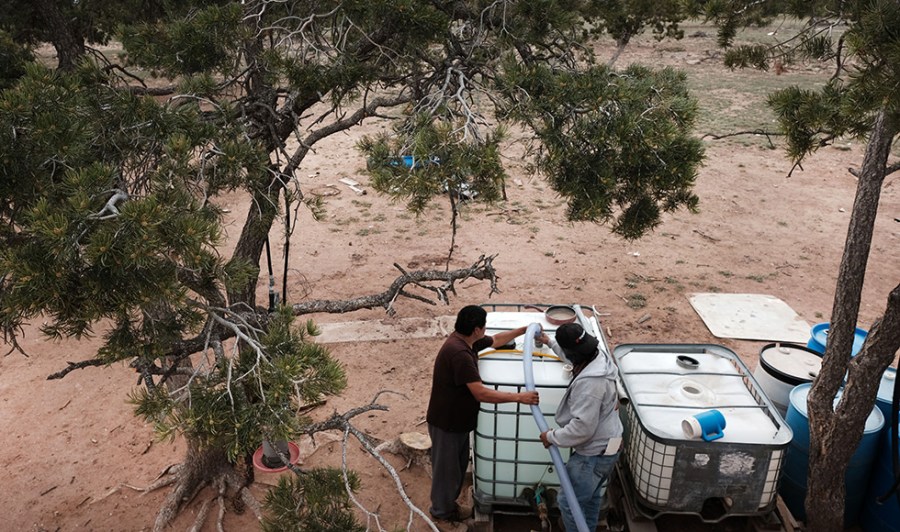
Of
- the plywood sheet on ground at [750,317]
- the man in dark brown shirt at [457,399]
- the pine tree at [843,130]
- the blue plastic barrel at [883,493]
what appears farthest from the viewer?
the plywood sheet on ground at [750,317]

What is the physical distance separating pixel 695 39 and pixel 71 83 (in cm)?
3023

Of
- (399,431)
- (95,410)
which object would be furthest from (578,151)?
(95,410)

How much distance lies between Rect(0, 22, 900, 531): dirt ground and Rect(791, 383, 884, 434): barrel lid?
237 cm

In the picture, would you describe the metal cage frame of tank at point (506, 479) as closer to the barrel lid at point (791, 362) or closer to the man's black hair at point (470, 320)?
the man's black hair at point (470, 320)

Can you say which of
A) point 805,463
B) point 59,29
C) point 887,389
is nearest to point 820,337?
point 887,389

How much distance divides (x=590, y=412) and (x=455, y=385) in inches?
33.4

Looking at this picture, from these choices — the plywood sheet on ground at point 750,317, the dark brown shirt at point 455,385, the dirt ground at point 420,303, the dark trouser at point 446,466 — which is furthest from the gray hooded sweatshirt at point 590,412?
the plywood sheet on ground at point 750,317

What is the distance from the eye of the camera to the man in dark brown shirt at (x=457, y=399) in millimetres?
3717

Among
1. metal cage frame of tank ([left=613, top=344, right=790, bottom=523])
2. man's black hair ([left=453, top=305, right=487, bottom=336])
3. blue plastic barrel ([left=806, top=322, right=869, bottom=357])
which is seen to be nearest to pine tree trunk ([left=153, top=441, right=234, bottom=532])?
man's black hair ([left=453, top=305, right=487, bottom=336])

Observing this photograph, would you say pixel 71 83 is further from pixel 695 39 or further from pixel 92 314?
pixel 695 39

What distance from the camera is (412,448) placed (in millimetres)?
5086

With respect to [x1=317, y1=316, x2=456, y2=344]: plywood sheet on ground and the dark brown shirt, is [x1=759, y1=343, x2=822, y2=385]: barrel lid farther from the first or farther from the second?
[x1=317, y1=316, x2=456, y2=344]: plywood sheet on ground

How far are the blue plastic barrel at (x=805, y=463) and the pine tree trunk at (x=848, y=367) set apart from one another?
0.24 m

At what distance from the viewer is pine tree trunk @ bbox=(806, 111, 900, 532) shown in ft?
11.4
